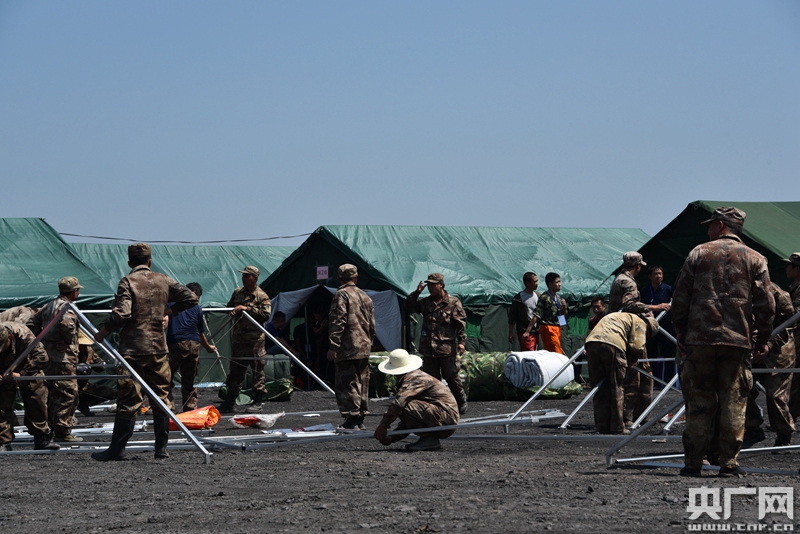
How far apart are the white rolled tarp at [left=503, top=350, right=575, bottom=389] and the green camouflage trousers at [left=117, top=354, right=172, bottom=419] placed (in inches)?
296

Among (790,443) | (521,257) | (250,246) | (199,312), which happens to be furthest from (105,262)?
(790,443)

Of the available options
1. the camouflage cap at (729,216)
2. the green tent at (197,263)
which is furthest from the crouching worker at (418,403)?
the green tent at (197,263)

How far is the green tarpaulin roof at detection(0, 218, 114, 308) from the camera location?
1691 centimetres

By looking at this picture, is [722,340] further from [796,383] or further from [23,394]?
[23,394]

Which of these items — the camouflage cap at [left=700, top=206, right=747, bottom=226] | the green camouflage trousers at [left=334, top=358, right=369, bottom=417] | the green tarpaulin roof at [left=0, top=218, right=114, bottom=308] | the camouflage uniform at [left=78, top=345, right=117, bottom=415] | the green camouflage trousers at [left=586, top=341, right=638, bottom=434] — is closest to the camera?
the camouflage cap at [left=700, top=206, right=747, bottom=226]

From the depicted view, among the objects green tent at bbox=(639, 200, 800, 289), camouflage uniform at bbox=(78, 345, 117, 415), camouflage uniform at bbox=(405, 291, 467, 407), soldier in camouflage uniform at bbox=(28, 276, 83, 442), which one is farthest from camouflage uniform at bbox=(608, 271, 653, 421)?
camouflage uniform at bbox=(78, 345, 117, 415)

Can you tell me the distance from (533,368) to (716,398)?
28.2 feet

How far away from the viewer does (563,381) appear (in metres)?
15.8

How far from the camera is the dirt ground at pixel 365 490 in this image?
5320mm

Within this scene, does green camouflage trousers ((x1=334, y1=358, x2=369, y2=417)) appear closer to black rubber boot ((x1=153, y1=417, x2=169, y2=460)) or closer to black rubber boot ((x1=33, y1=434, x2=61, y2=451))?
black rubber boot ((x1=153, y1=417, x2=169, y2=460))

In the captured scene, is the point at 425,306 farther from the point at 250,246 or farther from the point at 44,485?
the point at 250,246

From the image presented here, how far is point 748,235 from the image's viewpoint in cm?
1630

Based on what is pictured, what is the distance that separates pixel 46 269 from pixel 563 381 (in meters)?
9.09

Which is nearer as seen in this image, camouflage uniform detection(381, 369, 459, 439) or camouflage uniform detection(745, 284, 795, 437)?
camouflage uniform detection(745, 284, 795, 437)
